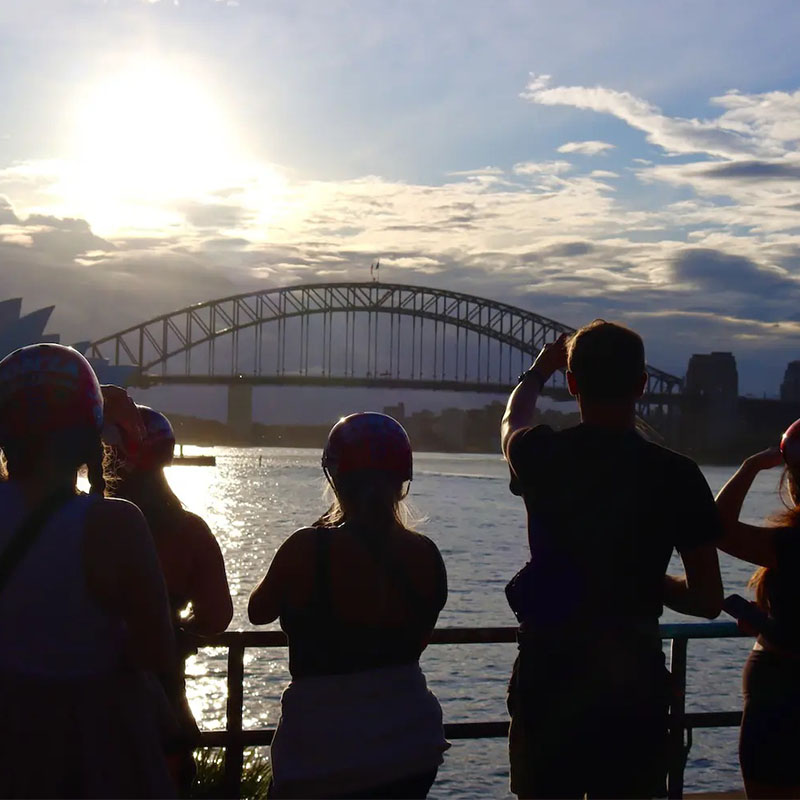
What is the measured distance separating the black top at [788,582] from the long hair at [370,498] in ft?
3.89

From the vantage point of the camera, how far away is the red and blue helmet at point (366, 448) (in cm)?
295

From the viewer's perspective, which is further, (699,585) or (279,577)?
(699,585)

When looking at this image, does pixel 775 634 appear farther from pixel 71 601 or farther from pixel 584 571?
pixel 71 601

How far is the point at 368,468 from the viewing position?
2947mm

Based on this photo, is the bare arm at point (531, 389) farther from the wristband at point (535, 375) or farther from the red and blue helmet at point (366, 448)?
A: the red and blue helmet at point (366, 448)

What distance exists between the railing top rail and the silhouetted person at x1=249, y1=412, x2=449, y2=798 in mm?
1592

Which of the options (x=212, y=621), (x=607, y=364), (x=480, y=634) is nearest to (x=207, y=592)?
(x=212, y=621)

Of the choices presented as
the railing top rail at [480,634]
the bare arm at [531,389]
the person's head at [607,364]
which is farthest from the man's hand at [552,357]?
the railing top rail at [480,634]

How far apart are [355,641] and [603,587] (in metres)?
0.66

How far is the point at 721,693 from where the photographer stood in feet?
55.5

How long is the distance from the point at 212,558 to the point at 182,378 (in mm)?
103330

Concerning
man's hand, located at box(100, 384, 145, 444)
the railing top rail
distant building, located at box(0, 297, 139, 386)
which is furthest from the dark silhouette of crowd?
distant building, located at box(0, 297, 139, 386)

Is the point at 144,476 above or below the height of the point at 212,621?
above

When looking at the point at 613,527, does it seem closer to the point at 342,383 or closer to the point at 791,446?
the point at 791,446
